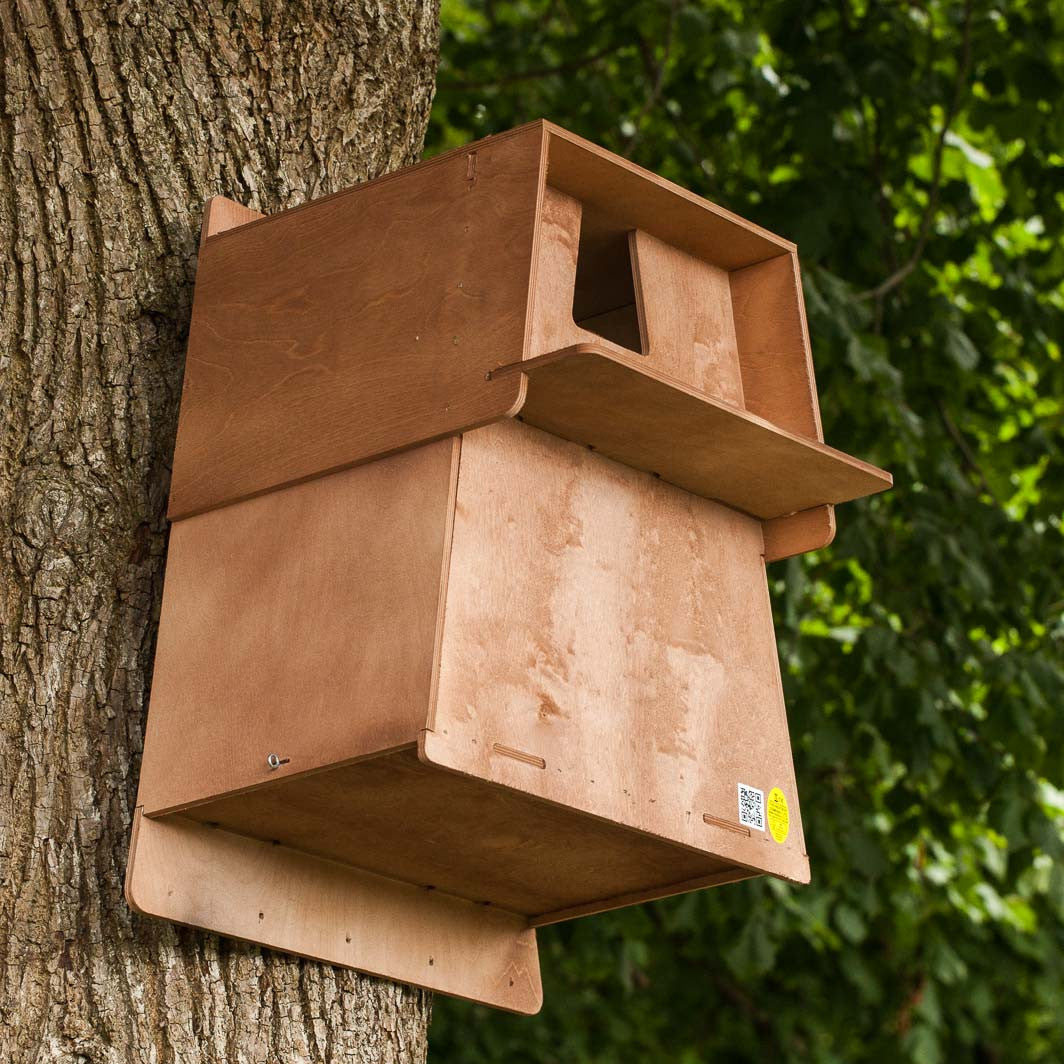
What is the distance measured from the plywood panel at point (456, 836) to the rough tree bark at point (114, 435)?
6.7 inches

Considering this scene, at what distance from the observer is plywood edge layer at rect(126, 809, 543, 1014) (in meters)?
2.08

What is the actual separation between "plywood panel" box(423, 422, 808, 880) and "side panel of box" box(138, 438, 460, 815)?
0.05 m

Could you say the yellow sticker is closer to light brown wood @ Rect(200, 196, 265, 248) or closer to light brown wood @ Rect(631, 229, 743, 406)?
light brown wood @ Rect(631, 229, 743, 406)

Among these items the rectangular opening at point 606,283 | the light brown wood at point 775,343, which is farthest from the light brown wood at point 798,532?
the rectangular opening at point 606,283

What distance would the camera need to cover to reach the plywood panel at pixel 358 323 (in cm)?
209

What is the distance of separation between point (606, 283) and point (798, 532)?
0.53 m

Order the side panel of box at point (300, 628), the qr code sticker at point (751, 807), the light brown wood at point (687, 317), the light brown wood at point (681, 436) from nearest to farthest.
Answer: the side panel of box at point (300, 628) → the light brown wood at point (681, 436) → the qr code sticker at point (751, 807) → the light brown wood at point (687, 317)

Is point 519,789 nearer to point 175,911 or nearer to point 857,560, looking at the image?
point 175,911

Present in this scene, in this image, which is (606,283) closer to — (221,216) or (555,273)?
(555,273)

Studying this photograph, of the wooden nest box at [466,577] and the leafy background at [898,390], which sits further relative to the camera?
the leafy background at [898,390]

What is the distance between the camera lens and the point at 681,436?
2.22 metres

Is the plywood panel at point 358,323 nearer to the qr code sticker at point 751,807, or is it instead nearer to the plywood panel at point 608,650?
the plywood panel at point 608,650

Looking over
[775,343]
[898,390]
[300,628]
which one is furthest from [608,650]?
[898,390]

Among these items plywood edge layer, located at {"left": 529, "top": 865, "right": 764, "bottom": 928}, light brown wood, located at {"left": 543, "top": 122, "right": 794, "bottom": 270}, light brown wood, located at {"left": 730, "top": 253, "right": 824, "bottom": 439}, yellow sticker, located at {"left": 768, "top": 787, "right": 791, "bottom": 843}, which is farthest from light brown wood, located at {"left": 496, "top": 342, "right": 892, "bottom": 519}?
plywood edge layer, located at {"left": 529, "top": 865, "right": 764, "bottom": 928}
